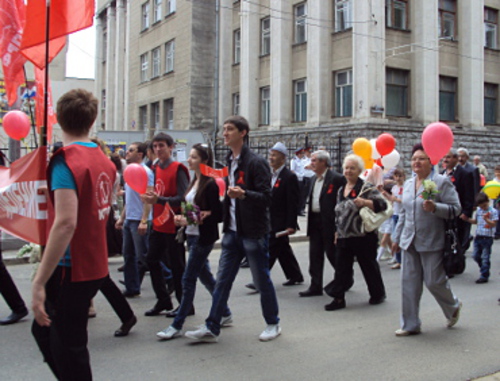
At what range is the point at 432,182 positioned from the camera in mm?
5520

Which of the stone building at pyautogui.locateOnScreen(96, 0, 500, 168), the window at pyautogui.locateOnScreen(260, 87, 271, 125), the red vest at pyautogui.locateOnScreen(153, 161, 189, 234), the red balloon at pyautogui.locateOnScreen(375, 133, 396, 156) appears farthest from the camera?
the window at pyautogui.locateOnScreen(260, 87, 271, 125)

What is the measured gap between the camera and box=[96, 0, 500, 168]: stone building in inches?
842

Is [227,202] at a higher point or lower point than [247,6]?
lower

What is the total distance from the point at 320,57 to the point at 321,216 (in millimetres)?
16542

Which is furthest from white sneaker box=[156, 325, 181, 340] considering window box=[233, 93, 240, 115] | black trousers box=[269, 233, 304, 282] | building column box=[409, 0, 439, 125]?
window box=[233, 93, 240, 115]

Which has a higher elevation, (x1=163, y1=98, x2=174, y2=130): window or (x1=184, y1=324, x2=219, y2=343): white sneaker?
(x1=163, y1=98, x2=174, y2=130): window

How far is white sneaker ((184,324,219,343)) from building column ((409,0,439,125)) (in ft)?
60.9

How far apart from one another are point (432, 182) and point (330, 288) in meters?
2.14

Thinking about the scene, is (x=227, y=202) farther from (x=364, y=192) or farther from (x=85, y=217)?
(x=85, y=217)

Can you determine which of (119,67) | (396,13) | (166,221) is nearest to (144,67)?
(119,67)

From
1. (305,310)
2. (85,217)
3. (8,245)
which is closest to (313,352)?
(305,310)

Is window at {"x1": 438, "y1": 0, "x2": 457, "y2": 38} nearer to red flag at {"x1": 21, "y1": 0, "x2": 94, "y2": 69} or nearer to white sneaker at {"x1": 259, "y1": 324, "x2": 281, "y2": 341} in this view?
white sneaker at {"x1": 259, "y1": 324, "x2": 281, "y2": 341}

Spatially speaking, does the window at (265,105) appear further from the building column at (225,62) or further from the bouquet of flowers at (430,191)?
the bouquet of flowers at (430,191)

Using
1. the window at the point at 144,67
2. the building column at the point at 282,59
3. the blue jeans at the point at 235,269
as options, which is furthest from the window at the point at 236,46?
the blue jeans at the point at 235,269
